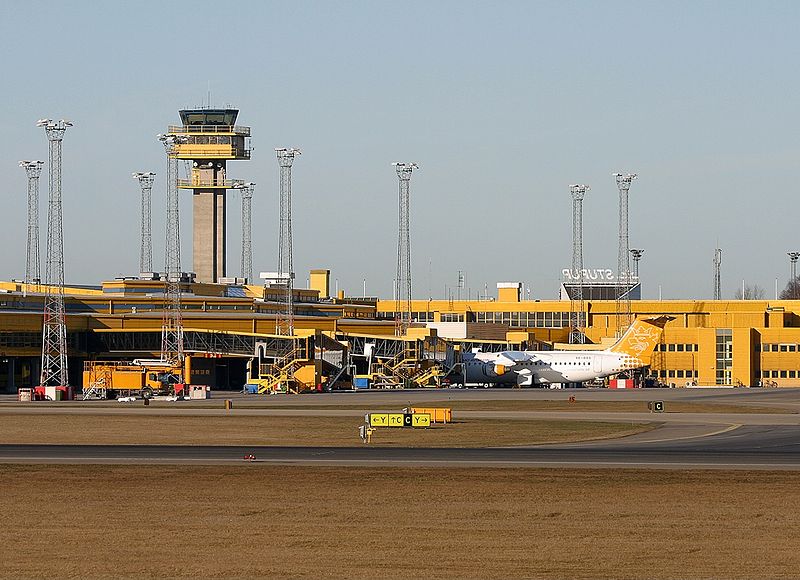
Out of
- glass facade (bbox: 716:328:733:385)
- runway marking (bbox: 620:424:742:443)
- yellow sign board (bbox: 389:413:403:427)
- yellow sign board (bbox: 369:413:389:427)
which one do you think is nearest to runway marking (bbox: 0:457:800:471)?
runway marking (bbox: 620:424:742:443)

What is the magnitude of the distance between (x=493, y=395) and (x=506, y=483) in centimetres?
7407

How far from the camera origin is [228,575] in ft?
94.6

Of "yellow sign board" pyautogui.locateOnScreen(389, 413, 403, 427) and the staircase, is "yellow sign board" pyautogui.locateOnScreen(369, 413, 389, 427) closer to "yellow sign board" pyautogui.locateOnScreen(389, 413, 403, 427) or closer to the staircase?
"yellow sign board" pyautogui.locateOnScreen(389, 413, 403, 427)

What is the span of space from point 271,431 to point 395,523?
119 feet

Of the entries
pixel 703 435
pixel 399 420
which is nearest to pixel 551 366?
pixel 399 420

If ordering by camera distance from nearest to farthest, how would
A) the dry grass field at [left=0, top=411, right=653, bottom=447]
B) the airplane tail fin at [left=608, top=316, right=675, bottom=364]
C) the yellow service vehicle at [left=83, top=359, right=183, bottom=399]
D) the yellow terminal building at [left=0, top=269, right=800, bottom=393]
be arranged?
the dry grass field at [left=0, top=411, right=653, bottom=447]
the yellow service vehicle at [left=83, top=359, right=183, bottom=399]
the yellow terminal building at [left=0, top=269, right=800, bottom=393]
the airplane tail fin at [left=608, top=316, right=675, bottom=364]

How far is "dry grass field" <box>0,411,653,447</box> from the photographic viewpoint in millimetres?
63938

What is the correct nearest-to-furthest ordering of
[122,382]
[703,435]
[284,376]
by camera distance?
[703,435], [122,382], [284,376]

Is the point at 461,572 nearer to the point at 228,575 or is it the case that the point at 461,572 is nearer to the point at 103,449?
the point at 228,575

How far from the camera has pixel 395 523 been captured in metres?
35.6

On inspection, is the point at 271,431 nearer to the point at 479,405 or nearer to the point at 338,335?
the point at 479,405

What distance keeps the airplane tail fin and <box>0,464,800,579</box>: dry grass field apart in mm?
92764

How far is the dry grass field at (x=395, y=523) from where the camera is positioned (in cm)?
2989

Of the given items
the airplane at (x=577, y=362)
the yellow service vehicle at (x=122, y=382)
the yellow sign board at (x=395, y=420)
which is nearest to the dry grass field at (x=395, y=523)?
the yellow sign board at (x=395, y=420)
